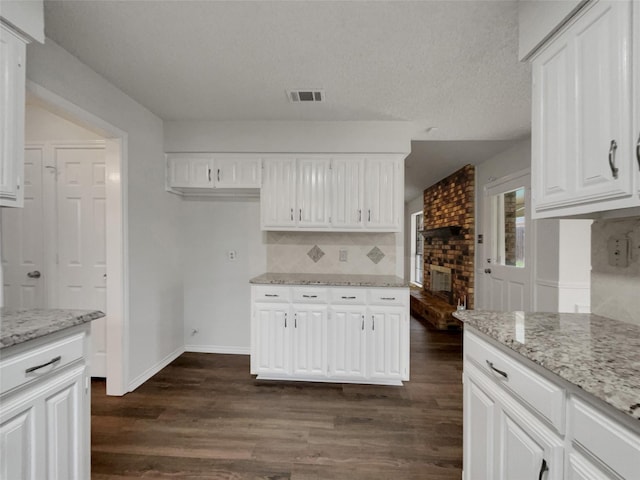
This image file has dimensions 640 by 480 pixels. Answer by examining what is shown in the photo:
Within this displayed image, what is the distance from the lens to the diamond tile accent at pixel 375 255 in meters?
3.36

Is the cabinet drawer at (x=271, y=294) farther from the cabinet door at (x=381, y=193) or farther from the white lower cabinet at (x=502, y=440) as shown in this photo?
the white lower cabinet at (x=502, y=440)

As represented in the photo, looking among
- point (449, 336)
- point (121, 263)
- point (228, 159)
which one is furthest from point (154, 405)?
point (449, 336)

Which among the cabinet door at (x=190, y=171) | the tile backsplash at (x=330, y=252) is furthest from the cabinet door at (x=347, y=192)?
the cabinet door at (x=190, y=171)

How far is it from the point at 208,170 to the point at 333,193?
135 cm

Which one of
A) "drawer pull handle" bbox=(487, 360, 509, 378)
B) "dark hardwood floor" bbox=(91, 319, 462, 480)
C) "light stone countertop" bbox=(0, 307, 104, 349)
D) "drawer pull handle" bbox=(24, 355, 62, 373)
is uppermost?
"light stone countertop" bbox=(0, 307, 104, 349)

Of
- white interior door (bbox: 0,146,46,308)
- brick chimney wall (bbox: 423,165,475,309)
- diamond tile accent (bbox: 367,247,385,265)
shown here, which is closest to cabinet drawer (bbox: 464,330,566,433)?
diamond tile accent (bbox: 367,247,385,265)

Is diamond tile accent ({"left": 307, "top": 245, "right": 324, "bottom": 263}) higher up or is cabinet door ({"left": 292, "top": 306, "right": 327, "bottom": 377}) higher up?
diamond tile accent ({"left": 307, "top": 245, "right": 324, "bottom": 263})

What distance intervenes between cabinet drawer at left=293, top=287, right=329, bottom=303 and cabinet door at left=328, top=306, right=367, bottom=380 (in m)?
0.20

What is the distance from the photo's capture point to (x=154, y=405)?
94.6 inches

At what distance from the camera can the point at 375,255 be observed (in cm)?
337

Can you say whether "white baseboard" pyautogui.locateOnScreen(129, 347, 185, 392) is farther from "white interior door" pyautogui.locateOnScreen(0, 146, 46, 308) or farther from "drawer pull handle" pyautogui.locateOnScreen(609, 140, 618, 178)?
"drawer pull handle" pyautogui.locateOnScreen(609, 140, 618, 178)

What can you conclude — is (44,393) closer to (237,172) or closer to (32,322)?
(32,322)

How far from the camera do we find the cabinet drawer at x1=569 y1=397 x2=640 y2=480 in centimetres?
66

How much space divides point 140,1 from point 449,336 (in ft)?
15.4
